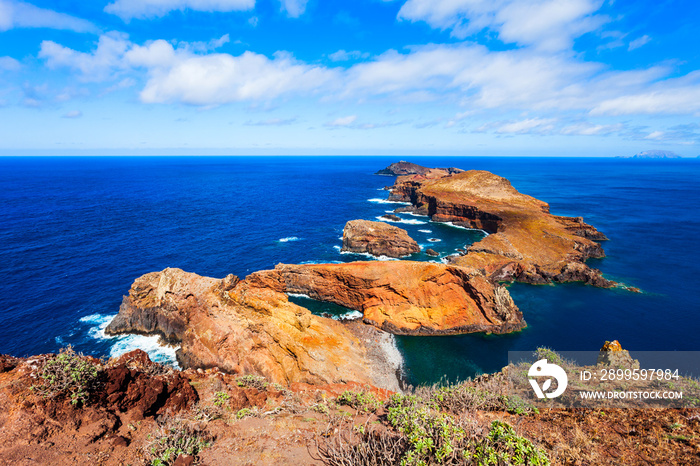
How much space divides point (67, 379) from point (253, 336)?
572 inches

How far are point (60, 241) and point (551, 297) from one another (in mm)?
86690

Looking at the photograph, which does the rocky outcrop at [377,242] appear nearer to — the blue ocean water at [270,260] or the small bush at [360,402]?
the blue ocean water at [270,260]

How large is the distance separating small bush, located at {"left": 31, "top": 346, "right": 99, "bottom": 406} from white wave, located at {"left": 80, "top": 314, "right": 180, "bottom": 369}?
19.0m

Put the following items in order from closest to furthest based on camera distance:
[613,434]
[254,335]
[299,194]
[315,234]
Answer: [613,434] < [254,335] < [315,234] < [299,194]

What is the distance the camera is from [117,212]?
86125mm

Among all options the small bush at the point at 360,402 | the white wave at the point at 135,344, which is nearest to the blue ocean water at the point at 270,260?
the white wave at the point at 135,344

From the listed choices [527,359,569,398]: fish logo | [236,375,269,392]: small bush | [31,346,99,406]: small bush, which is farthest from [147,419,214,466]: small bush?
[527,359,569,398]: fish logo

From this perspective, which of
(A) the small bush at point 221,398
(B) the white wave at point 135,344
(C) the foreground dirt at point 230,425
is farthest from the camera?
(B) the white wave at point 135,344

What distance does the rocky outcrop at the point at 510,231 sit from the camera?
165ft

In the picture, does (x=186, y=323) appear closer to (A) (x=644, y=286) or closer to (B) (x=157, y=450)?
(B) (x=157, y=450)

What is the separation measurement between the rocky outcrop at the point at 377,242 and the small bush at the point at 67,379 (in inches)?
1936

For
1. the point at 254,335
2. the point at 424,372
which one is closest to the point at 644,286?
the point at 424,372

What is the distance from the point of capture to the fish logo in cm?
1429

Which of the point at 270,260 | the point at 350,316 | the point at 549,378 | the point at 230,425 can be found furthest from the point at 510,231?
the point at 230,425
